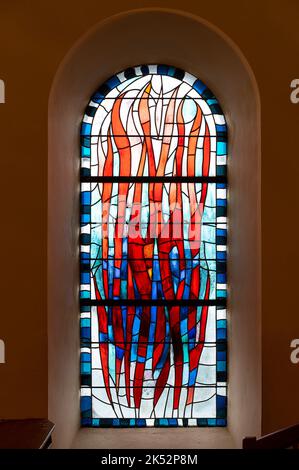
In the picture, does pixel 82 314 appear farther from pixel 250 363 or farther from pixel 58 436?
pixel 250 363

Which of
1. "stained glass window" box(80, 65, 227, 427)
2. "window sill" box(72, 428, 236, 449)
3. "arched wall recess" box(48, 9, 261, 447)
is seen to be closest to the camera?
"arched wall recess" box(48, 9, 261, 447)

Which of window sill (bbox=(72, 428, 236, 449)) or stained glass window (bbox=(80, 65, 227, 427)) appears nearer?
window sill (bbox=(72, 428, 236, 449))

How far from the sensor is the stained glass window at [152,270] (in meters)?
4.52

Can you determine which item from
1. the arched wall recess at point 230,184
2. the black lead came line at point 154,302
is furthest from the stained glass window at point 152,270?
the arched wall recess at point 230,184

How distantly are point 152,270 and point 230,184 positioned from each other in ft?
2.74

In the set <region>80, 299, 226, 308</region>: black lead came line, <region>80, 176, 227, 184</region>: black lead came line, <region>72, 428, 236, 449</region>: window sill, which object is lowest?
<region>72, 428, 236, 449</region>: window sill

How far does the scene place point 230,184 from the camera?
4484 mm

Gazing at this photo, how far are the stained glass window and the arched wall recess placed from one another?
13 cm

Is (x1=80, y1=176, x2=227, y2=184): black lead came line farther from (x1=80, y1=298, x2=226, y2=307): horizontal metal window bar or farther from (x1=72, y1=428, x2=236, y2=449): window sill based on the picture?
(x1=72, y1=428, x2=236, y2=449): window sill

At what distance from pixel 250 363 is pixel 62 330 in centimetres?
120

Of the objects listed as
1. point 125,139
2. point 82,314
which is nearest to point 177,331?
point 82,314

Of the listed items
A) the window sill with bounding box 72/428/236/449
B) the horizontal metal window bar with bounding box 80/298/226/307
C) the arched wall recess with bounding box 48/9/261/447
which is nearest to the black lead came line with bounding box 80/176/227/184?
the arched wall recess with bounding box 48/9/261/447

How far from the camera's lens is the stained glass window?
4.52 meters

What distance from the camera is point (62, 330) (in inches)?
158
